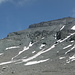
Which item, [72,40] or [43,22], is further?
[43,22]

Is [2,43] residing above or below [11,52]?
above

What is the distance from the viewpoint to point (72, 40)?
94.1 metres

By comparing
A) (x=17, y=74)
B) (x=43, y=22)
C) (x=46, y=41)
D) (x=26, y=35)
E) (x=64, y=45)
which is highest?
(x=43, y=22)

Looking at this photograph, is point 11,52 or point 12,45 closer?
point 11,52

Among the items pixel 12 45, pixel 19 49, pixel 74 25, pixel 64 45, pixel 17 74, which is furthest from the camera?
pixel 74 25

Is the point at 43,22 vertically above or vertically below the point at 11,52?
above

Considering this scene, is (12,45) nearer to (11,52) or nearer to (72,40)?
(11,52)

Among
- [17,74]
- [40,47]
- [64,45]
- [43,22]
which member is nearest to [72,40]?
[64,45]

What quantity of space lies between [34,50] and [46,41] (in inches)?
535

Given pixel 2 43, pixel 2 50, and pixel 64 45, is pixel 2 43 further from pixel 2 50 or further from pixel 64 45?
pixel 64 45

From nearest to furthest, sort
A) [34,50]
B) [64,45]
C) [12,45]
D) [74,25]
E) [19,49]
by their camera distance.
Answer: [64,45] < [34,50] < [19,49] < [12,45] < [74,25]

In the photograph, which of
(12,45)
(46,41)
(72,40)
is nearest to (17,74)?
(72,40)

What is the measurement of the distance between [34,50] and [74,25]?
43.3 meters

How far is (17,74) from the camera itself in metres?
48.4
